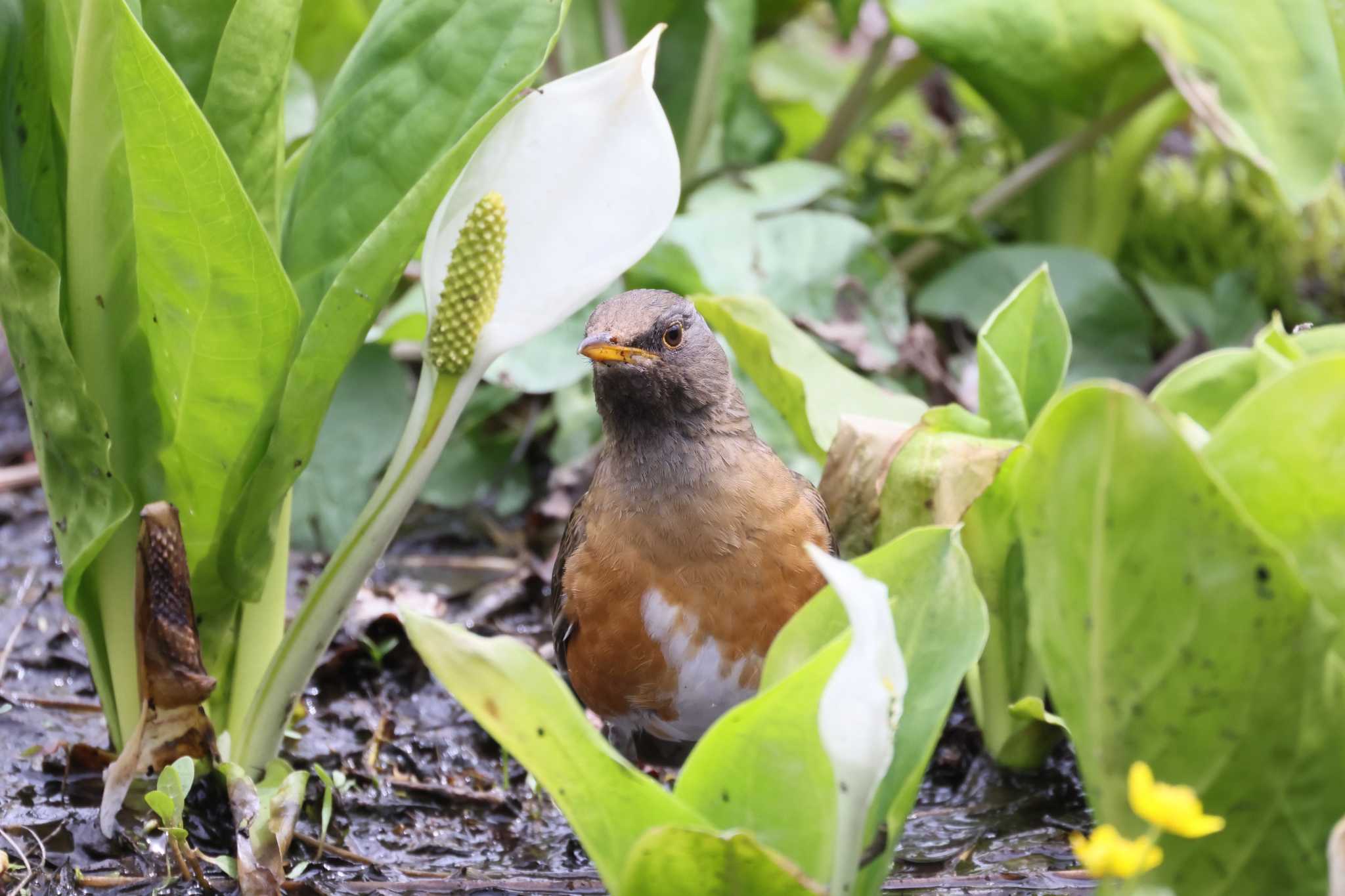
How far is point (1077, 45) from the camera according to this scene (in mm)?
3611

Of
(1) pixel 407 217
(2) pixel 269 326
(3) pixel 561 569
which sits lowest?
(3) pixel 561 569

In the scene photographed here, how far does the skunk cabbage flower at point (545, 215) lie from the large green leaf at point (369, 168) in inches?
3.0

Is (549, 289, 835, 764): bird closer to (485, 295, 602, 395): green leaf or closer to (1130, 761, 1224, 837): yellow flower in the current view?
(485, 295, 602, 395): green leaf

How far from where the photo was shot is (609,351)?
2545 millimetres

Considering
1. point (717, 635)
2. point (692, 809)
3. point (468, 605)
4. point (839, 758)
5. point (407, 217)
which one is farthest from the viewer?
point (468, 605)

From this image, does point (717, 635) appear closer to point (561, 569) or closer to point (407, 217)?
point (561, 569)

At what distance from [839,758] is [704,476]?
1107 mm

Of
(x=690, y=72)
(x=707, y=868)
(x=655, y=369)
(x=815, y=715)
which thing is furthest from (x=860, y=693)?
(x=690, y=72)

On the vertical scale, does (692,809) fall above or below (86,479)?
below

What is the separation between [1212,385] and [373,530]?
1.51 m

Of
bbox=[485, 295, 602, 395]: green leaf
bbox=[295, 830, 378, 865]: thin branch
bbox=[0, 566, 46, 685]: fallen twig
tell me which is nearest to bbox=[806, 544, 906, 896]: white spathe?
bbox=[295, 830, 378, 865]: thin branch

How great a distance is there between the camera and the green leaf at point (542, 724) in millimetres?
1649

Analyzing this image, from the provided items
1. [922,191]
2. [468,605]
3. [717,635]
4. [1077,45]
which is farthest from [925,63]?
[717,635]

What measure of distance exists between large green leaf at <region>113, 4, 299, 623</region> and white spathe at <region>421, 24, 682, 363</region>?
0.29 metres
